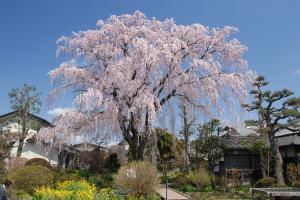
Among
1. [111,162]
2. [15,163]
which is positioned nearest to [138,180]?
[15,163]

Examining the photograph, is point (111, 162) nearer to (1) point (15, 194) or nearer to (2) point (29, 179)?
(2) point (29, 179)

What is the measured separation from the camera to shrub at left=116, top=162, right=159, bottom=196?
13.7 m

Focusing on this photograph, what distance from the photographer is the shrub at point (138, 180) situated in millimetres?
13719

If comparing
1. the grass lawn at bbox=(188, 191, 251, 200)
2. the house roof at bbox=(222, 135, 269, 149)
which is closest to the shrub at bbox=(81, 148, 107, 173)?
the house roof at bbox=(222, 135, 269, 149)

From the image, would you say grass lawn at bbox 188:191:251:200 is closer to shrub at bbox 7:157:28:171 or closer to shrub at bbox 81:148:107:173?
shrub at bbox 7:157:28:171

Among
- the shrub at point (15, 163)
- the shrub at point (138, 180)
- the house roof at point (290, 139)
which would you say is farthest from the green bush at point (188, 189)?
the shrub at point (15, 163)

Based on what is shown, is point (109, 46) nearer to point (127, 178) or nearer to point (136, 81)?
point (136, 81)

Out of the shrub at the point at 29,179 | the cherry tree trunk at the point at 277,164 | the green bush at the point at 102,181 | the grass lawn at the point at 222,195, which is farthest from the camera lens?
the green bush at the point at 102,181

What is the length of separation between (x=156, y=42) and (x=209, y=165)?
38.0 feet

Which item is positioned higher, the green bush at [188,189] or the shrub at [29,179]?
the shrub at [29,179]

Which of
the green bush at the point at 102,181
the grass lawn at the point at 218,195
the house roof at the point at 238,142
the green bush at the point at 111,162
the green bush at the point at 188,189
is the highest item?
the house roof at the point at 238,142

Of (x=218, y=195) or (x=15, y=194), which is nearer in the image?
(x=15, y=194)

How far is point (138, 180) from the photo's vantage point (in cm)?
1370

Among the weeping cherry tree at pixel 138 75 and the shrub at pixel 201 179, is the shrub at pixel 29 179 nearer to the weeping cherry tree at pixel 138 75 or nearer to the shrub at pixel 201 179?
the weeping cherry tree at pixel 138 75
